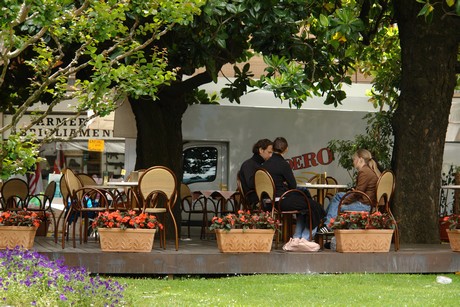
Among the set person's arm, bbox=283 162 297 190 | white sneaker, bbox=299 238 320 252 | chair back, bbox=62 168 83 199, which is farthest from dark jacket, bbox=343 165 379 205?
chair back, bbox=62 168 83 199

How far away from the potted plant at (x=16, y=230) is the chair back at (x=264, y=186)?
2.81m

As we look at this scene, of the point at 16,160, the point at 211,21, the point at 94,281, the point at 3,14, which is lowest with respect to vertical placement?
the point at 94,281

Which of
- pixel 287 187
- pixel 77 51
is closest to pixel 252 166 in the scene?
pixel 287 187

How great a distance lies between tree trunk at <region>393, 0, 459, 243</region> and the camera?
14.7m

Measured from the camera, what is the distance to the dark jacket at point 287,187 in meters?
13.1

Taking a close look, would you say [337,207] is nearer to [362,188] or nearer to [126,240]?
[362,188]

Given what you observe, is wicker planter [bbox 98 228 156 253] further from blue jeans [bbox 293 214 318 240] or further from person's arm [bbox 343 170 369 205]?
person's arm [bbox 343 170 369 205]

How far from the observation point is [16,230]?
1255cm

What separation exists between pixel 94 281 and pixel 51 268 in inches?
37.7

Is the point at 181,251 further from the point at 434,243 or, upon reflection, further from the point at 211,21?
the point at 434,243

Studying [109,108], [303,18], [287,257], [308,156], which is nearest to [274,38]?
[303,18]

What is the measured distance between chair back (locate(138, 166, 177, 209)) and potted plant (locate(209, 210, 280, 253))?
2.44 ft

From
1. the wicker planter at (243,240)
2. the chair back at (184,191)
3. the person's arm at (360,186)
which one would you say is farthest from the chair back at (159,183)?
the chair back at (184,191)

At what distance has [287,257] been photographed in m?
12.4
